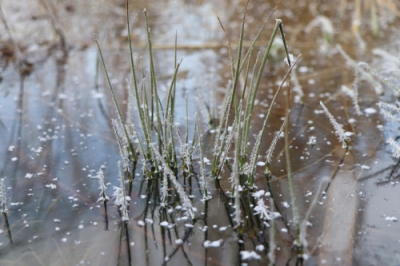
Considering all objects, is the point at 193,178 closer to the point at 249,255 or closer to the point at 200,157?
the point at 200,157

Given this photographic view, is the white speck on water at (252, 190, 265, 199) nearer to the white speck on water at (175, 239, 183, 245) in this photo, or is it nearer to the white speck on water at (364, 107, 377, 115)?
the white speck on water at (175, 239, 183, 245)

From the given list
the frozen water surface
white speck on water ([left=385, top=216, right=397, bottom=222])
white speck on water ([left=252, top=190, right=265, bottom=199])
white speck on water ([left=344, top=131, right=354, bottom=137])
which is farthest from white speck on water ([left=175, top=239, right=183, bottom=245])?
white speck on water ([left=344, top=131, right=354, bottom=137])

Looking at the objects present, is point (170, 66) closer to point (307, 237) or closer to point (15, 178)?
point (15, 178)

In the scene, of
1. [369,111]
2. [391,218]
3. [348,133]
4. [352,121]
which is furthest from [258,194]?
[369,111]

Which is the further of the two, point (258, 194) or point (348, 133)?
point (348, 133)

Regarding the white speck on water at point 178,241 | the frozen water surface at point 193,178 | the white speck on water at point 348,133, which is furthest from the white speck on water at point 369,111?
the white speck on water at point 178,241

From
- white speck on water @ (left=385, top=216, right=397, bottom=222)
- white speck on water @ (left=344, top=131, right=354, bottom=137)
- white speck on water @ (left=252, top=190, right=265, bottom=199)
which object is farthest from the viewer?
white speck on water @ (left=344, top=131, right=354, bottom=137)

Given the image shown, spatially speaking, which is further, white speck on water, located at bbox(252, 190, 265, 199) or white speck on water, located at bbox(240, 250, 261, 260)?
white speck on water, located at bbox(252, 190, 265, 199)

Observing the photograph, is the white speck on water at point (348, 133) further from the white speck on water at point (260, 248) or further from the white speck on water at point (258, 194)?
the white speck on water at point (260, 248)

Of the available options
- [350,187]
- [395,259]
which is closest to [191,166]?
[350,187]
